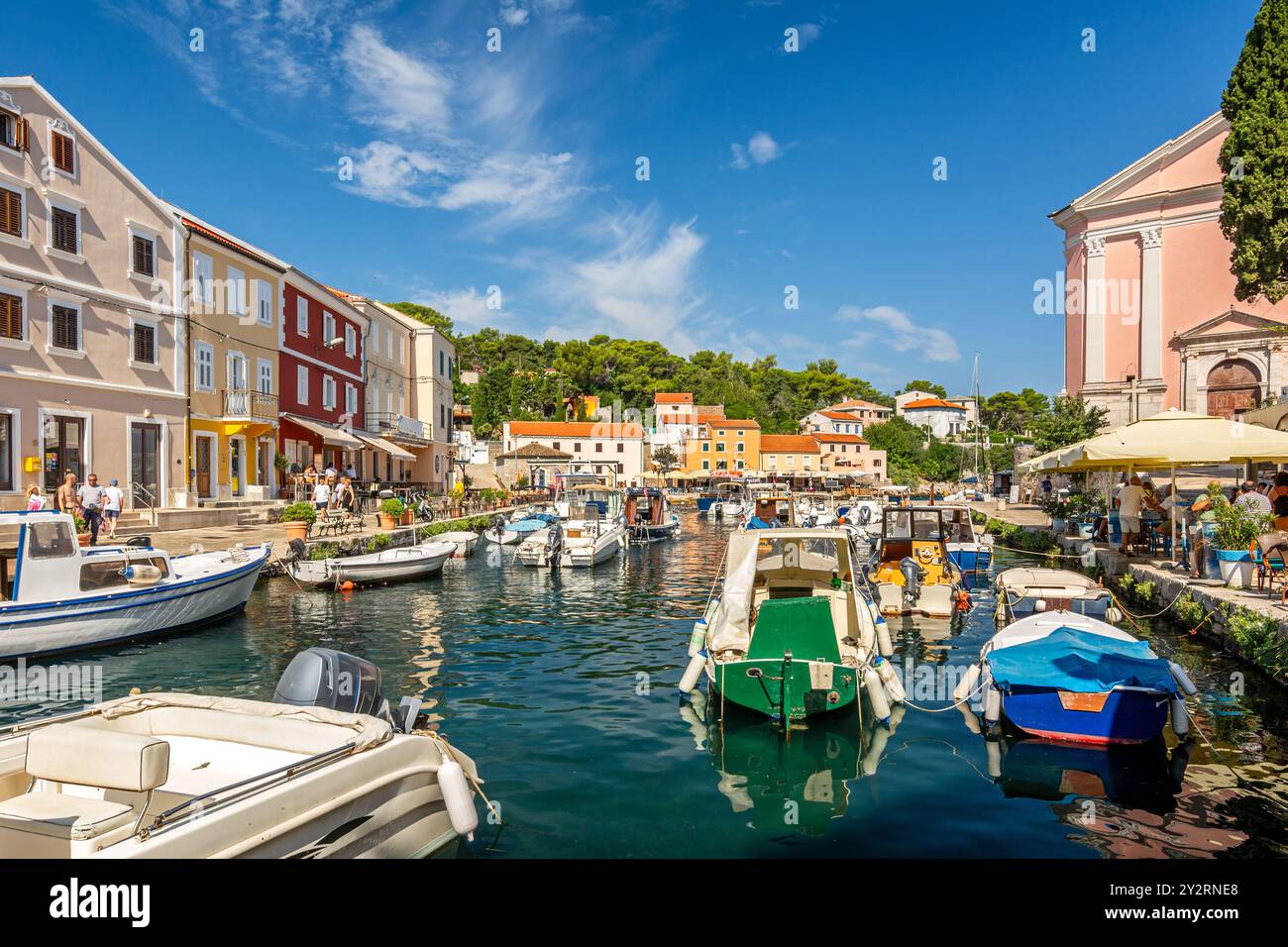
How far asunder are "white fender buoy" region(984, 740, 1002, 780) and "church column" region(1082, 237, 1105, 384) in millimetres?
41197

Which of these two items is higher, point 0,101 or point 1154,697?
point 0,101

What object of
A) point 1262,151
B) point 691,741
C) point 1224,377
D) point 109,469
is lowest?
point 691,741

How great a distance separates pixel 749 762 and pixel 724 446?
89.1 metres

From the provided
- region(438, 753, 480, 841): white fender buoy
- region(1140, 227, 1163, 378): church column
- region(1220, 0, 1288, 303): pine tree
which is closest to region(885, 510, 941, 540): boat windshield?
region(1220, 0, 1288, 303): pine tree

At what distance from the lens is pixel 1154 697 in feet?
26.1

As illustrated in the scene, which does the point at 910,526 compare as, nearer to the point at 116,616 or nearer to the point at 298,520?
the point at 116,616

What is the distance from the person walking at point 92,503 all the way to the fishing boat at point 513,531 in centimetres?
1493

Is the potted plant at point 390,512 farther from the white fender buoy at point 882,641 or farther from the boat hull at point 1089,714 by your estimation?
the boat hull at point 1089,714

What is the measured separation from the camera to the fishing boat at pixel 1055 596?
39.5ft

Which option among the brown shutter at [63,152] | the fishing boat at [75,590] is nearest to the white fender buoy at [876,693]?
the fishing boat at [75,590]

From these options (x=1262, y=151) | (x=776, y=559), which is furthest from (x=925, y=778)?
(x=1262, y=151)
